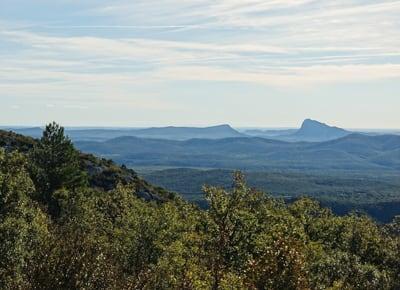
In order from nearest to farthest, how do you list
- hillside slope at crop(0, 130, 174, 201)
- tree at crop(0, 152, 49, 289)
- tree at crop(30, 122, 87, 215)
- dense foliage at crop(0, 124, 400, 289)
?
dense foliage at crop(0, 124, 400, 289), tree at crop(0, 152, 49, 289), tree at crop(30, 122, 87, 215), hillside slope at crop(0, 130, 174, 201)

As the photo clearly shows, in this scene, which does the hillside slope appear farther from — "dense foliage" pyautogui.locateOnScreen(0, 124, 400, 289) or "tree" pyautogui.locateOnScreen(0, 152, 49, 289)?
"tree" pyautogui.locateOnScreen(0, 152, 49, 289)

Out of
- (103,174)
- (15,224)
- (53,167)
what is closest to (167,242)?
(15,224)

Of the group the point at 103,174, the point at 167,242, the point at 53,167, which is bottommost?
the point at 103,174

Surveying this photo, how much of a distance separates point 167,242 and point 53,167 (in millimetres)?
39980

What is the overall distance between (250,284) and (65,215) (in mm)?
47297

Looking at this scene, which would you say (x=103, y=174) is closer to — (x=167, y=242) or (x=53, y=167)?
(x=53, y=167)

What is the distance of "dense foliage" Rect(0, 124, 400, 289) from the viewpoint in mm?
27609

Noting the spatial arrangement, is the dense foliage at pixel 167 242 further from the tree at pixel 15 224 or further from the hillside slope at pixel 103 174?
the hillside slope at pixel 103 174

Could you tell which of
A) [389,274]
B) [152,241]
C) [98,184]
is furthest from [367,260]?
[98,184]

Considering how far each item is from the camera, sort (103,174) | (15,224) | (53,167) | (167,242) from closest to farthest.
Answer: (15,224) → (167,242) → (53,167) → (103,174)

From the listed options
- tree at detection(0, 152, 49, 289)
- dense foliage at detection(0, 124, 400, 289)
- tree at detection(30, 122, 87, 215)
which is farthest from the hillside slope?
tree at detection(0, 152, 49, 289)

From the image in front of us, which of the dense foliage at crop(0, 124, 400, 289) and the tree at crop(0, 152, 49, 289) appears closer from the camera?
the dense foliage at crop(0, 124, 400, 289)

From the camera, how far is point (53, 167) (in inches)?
3516

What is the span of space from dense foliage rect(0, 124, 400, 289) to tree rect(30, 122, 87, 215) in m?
0.17
